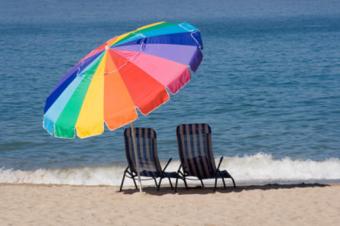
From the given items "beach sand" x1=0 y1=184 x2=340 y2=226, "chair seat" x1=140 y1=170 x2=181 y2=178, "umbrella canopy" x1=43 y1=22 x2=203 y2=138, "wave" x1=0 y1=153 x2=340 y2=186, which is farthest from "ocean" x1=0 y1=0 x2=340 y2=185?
"umbrella canopy" x1=43 y1=22 x2=203 y2=138

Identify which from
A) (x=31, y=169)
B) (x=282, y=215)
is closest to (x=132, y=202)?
(x=282, y=215)

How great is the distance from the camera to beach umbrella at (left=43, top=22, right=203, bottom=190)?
8.89 metres

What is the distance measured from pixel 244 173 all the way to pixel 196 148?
168 inches

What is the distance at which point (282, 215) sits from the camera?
8.93 metres

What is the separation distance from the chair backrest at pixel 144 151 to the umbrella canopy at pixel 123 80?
122 centimetres

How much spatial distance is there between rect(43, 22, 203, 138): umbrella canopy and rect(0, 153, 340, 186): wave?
4278 millimetres

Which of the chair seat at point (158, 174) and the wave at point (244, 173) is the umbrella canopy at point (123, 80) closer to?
the chair seat at point (158, 174)

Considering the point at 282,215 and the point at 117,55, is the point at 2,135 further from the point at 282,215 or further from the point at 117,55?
the point at 282,215

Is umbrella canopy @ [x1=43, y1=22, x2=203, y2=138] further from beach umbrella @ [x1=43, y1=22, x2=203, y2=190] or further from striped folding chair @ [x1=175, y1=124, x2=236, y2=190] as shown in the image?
striped folding chair @ [x1=175, y1=124, x2=236, y2=190]

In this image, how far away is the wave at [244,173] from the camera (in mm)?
13953

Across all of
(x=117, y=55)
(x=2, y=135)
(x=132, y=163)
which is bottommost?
(x=2, y=135)

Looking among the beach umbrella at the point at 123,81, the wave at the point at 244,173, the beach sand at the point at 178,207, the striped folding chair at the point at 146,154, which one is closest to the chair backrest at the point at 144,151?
the striped folding chair at the point at 146,154

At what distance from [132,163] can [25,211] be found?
1.63m

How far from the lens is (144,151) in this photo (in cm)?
1035
